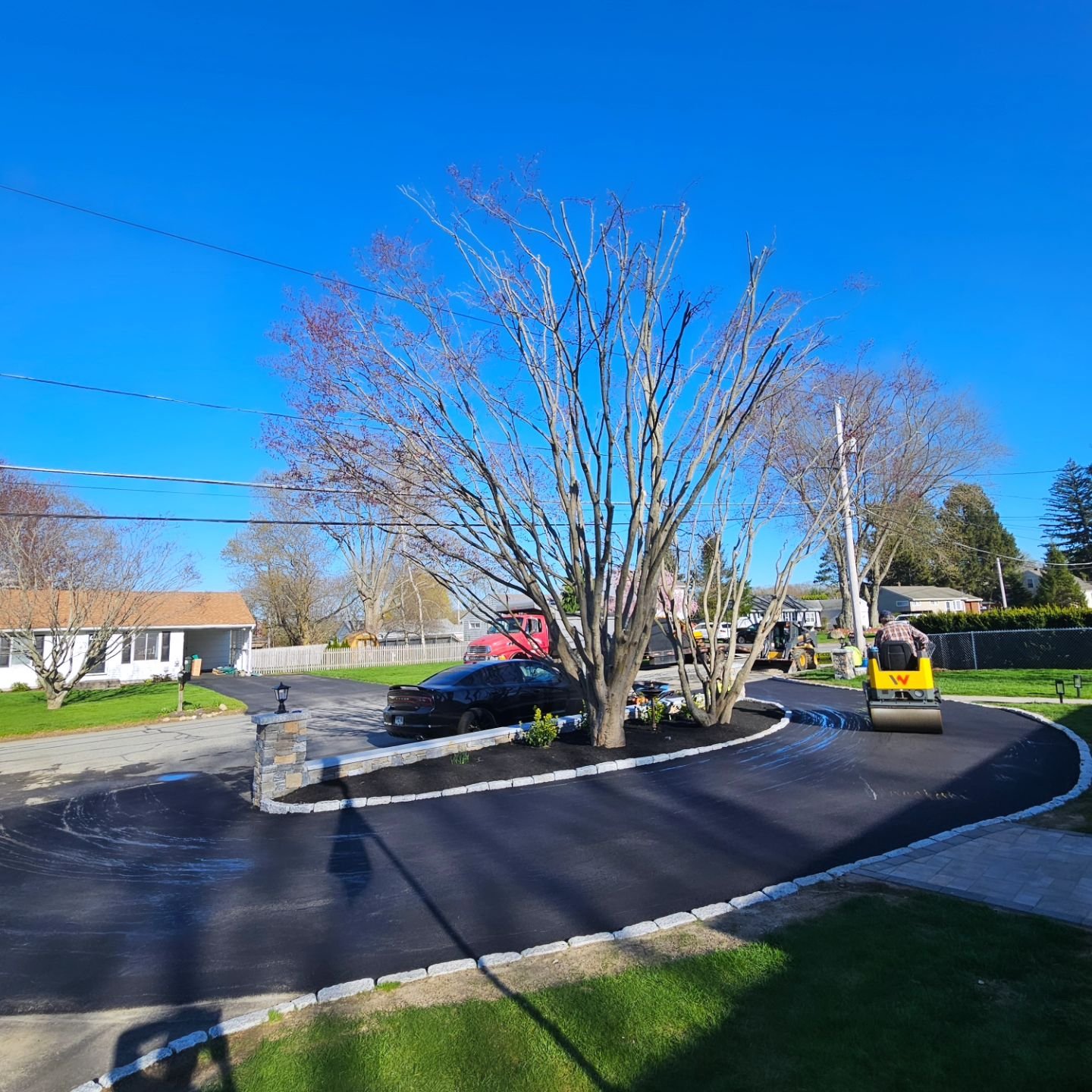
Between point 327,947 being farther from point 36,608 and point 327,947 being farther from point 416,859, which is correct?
point 36,608

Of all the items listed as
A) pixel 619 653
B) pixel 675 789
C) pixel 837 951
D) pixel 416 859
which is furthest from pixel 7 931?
pixel 619 653

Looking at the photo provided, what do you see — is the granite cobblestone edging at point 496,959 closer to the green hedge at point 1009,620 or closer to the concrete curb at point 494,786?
the concrete curb at point 494,786

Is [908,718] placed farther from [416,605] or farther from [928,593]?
[416,605]

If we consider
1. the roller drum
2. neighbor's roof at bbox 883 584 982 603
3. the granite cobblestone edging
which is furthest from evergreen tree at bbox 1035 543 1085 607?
the granite cobblestone edging

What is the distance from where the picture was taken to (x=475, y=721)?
1201 centimetres

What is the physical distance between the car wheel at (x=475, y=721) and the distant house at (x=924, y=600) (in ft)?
155

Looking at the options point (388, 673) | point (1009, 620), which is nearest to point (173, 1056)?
point (388, 673)

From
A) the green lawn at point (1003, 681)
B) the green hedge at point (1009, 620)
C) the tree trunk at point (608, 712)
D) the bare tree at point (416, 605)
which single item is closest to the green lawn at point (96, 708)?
the tree trunk at point (608, 712)

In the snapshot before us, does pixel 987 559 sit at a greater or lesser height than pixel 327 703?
greater

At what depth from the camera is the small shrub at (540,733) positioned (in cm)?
1062

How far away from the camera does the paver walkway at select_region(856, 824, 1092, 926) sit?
14.9ft

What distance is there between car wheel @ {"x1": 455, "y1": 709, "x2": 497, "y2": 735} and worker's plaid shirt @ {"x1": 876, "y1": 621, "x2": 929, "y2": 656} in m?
6.87

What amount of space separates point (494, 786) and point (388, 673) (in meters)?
24.8

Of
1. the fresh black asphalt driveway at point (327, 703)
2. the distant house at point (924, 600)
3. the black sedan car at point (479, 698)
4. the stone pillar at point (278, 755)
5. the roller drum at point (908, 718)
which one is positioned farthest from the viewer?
the distant house at point (924, 600)
